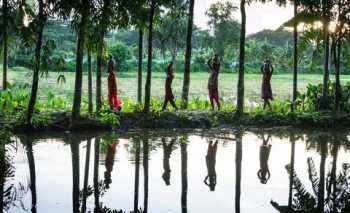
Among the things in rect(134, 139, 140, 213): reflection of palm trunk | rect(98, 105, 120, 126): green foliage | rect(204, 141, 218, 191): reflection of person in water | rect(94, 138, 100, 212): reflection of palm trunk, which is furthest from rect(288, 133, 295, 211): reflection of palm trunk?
rect(98, 105, 120, 126): green foliage

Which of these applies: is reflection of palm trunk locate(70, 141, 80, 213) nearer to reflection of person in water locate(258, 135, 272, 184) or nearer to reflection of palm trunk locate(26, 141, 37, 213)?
reflection of palm trunk locate(26, 141, 37, 213)

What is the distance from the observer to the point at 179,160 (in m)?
12.4

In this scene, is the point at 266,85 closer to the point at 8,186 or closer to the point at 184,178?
the point at 184,178

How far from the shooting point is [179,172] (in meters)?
11.2

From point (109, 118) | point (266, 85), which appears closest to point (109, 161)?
point (109, 118)

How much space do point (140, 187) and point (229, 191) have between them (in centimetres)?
146

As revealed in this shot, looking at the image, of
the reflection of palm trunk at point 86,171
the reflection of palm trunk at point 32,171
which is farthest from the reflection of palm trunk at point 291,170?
the reflection of palm trunk at point 32,171

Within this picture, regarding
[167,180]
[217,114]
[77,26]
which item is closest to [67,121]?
[77,26]

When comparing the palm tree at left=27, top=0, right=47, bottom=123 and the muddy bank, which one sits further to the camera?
the muddy bank

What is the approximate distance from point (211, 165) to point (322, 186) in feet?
8.88

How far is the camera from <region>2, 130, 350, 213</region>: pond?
849cm

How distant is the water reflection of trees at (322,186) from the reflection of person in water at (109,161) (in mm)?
3068

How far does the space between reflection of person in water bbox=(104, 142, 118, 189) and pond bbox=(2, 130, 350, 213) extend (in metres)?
0.02

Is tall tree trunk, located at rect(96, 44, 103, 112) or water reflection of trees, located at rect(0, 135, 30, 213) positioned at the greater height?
tall tree trunk, located at rect(96, 44, 103, 112)
